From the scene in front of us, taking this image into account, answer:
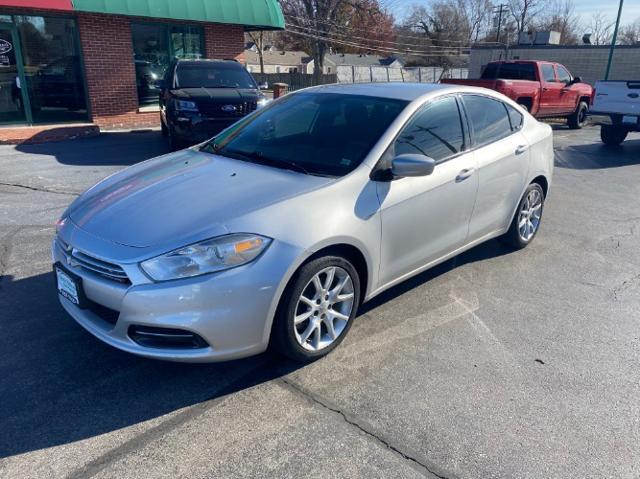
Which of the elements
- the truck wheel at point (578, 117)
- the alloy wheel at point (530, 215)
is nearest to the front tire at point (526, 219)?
the alloy wheel at point (530, 215)

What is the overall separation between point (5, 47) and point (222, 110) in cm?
618

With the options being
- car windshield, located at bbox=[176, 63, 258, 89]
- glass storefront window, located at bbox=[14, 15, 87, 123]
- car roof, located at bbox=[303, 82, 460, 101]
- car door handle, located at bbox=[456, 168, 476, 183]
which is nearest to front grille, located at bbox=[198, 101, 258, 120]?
car windshield, located at bbox=[176, 63, 258, 89]

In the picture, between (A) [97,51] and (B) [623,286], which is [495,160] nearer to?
(B) [623,286]

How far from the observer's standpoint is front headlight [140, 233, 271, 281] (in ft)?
8.93

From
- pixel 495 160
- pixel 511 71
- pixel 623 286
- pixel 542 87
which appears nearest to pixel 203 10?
pixel 511 71

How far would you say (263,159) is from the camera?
373 centimetres

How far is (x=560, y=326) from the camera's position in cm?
383

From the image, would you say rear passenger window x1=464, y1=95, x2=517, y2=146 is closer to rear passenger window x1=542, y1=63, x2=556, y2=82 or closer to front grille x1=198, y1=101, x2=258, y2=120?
front grille x1=198, y1=101, x2=258, y2=120

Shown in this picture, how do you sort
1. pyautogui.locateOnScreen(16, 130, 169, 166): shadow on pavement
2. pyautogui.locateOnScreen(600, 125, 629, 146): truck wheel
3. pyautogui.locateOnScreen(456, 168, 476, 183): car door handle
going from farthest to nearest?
pyautogui.locateOnScreen(600, 125, 629, 146): truck wheel
pyautogui.locateOnScreen(16, 130, 169, 166): shadow on pavement
pyautogui.locateOnScreen(456, 168, 476, 183): car door handle

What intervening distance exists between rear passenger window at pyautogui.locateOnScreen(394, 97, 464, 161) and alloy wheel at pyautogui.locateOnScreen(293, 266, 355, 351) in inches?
39.3

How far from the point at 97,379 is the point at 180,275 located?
0.89 m

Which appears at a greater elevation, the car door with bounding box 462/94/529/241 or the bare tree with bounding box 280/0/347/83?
the bare tree with bounding box 280/0/347/83

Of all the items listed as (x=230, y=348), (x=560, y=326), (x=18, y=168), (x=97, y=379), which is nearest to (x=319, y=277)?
(x=230, y=348)

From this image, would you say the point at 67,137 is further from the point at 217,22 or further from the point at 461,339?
the point at 461,339
